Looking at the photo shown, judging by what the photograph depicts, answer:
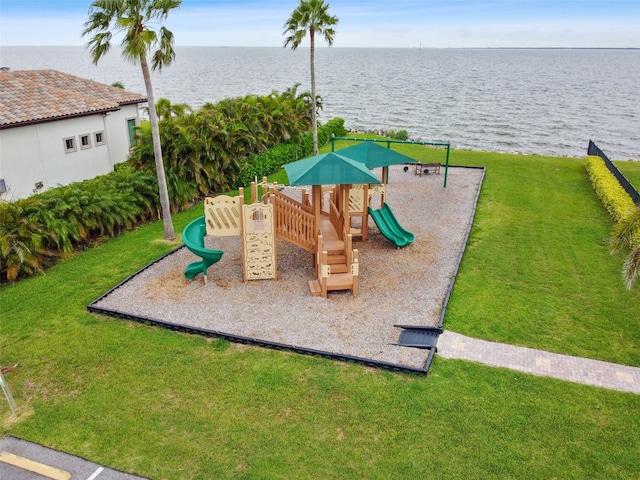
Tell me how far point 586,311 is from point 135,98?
19.5m

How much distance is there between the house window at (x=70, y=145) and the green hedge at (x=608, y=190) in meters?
19.2

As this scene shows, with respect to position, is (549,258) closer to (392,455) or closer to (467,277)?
(467,277)

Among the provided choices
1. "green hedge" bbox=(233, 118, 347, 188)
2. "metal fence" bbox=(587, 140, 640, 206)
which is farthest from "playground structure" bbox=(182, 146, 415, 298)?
"metal fence" bbox=(587, 140, 640, 206)

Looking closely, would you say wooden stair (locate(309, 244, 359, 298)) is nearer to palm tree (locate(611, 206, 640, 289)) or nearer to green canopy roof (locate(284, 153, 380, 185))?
green canopy roof (locate(284, 153, 380, 185))

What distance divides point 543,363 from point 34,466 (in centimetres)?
879

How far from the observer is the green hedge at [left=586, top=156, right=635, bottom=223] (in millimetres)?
16753

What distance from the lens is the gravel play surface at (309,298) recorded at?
1021 cm

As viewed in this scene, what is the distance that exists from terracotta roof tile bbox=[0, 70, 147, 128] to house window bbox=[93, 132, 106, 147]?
102 cm

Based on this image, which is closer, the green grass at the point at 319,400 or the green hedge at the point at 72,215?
the green grass at the point at 319,400

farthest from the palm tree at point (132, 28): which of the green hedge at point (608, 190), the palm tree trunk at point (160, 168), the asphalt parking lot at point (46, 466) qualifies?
the green hedge at point (608, 190)

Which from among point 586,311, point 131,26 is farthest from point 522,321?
point 131,26

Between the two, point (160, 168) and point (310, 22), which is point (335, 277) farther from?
point (310, 22)

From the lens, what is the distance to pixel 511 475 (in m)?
6.82

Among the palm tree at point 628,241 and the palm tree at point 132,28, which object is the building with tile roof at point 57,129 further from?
the palm tree at point 628,241
